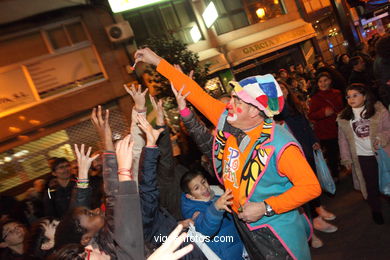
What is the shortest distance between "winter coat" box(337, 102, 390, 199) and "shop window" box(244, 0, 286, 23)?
37.0 ft

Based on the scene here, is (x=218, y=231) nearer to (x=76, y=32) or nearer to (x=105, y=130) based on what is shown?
(x=105, y=130)

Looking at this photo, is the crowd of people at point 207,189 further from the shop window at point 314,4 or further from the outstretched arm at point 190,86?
the shop window at point 314,4

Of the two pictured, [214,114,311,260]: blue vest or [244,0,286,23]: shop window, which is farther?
[244,0,286,23]: shop window

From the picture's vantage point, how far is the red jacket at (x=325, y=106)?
479 centimetres

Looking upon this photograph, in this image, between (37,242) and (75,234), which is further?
(37,242)

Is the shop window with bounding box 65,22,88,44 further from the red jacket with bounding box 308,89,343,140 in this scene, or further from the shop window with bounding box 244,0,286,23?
the red jacket with bounding box 308,89,343,140

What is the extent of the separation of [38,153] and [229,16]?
10.2 meters

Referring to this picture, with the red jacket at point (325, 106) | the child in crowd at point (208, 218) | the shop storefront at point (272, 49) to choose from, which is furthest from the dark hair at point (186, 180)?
the shop storefront at point (272, 49)

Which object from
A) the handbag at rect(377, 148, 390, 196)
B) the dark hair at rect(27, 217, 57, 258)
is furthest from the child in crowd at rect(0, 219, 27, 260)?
the handbag at rect(377, 148, 390, 196)

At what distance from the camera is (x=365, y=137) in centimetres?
353

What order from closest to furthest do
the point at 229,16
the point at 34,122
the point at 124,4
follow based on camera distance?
the point at 124,4 < the point at 34,122 < the point at 229,16

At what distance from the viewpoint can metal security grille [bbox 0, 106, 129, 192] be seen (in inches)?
332

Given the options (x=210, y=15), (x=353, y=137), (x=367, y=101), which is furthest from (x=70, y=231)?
(x=210, y=15)

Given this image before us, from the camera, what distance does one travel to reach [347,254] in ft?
11.0
